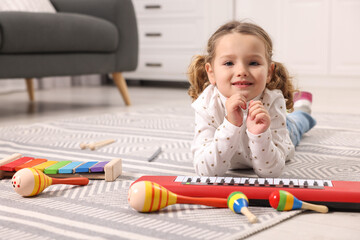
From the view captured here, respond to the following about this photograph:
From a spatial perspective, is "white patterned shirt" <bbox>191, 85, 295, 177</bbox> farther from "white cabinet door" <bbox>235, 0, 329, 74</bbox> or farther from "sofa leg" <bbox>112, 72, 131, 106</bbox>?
"white cabinet door" <bbox>235, 0, 329, 74</bbox>

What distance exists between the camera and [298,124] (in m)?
1.43

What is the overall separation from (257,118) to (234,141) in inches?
2.9

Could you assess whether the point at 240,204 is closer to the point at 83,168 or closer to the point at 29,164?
the point at 83,168

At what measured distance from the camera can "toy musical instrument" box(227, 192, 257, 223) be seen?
73cm

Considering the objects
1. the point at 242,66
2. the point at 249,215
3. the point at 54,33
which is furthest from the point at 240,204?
the point at 54,33

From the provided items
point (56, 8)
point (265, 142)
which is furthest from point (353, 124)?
point (56, 8)

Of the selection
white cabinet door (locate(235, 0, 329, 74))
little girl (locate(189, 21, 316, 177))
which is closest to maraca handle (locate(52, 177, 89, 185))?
little girl (locate(189, 21, 316, 177))

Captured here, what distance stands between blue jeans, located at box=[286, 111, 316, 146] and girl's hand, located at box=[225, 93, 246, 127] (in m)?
0.43

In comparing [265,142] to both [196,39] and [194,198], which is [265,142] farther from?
[196,39]

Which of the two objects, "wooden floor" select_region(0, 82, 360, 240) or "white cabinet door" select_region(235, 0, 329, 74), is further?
"white cabinet door" select_region(235, 0, 329, 74)

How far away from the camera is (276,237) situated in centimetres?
69

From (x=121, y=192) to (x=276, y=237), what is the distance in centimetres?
36

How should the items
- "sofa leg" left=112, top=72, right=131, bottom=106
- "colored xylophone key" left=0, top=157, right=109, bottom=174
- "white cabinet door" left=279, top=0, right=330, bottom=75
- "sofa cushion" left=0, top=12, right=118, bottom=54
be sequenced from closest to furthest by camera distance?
"colored xylophone key" left=0, top=157, right=109, bottom=174 → "sofa cushion" left=0, top=12, right=118, bottom=54 → "sofa leg" left=112, top=72, right=131, bottom=106 → "white cabinet door" left=279, top=0, right=330, bottom=75

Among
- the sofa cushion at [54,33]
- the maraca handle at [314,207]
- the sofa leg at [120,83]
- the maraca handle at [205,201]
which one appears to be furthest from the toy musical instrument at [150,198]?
the sofa leg at [120,83]
